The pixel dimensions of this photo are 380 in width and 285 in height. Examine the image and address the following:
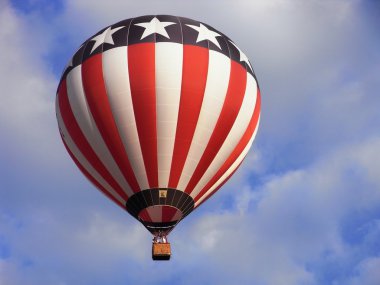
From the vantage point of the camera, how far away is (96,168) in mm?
31984

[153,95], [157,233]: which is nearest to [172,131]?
[153,95]

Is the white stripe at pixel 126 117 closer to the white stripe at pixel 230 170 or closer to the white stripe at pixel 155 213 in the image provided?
the white stripe at pixel 155 213

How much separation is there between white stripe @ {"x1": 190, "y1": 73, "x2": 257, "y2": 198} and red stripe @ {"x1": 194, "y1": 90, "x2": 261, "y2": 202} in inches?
7.8

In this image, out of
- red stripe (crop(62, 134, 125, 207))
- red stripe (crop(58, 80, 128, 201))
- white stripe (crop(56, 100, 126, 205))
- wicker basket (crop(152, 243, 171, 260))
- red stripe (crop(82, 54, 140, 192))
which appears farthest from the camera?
red stripe (crop(62, 134, 125, 207))

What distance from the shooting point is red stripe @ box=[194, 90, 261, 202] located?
32125 millimetres

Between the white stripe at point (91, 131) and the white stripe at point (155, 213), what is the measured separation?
0.98m

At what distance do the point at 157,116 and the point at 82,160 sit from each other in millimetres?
3762

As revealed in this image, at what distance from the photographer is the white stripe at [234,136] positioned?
104ft

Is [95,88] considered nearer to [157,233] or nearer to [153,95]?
[153,95]

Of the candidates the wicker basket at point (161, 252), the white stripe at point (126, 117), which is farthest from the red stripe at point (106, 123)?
the wicker basket at point (161, 252)

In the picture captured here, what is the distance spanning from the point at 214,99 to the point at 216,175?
296 cm

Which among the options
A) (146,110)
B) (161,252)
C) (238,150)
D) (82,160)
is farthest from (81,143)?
(238,150)

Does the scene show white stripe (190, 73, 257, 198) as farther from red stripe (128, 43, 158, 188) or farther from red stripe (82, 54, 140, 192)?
red stripe (82, 54, 140, 192)

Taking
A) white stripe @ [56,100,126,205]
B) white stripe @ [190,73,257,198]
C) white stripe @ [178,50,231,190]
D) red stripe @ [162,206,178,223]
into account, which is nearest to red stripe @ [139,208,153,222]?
red stripe @ [162,206,178,223]
